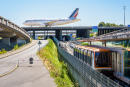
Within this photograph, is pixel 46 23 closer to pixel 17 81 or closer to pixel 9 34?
pixel 9 34

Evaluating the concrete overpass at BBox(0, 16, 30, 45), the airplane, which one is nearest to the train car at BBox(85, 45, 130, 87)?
the concrete overpass at BBox(0, 16, 30, 45)

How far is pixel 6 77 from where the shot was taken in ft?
53.6

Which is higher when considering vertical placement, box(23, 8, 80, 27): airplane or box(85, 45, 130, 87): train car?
box(23, 8, 80, 27): airplane

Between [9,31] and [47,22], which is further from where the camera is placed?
[47,22]

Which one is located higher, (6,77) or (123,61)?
(123,61)

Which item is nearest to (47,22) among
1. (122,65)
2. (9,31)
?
(9,31)

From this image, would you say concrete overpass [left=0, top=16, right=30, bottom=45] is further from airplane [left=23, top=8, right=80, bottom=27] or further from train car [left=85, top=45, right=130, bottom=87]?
airplane [left=23, top=8, right=80, bottom=27]

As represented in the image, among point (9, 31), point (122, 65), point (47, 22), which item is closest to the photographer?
point (122, 65)

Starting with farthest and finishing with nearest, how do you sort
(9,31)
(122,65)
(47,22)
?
(47,22) < (9,31) < (122,65)

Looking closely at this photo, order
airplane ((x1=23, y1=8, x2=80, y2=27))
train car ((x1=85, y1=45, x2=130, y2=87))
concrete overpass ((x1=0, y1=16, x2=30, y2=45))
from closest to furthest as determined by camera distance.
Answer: train car ((x1=85, y1=45, x2=130, y2=87)), concrete overpass ((x1=0, y1=16, x2=30, y2=45)), airplane ((x1=23, y1=8, x2=80, y2=27))

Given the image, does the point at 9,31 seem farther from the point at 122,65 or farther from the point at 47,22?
the point at 47,22

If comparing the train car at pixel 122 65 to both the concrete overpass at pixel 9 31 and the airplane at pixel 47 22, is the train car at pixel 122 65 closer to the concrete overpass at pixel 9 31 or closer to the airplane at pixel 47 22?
the concrete overpass at pixel 9 31

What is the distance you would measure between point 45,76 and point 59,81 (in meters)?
2.41

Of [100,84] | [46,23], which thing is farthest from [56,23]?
[100,84]
